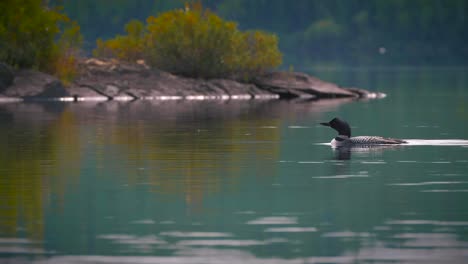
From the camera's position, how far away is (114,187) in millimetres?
23109

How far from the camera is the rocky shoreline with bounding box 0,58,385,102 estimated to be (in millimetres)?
66375

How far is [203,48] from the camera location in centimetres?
7869

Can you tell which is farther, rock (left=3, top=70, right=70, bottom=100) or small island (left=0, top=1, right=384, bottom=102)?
small island (left=0, top=1, right=384, bottom=102)

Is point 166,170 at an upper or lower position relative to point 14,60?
lower

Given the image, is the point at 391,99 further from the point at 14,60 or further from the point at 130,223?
the point at 130,223

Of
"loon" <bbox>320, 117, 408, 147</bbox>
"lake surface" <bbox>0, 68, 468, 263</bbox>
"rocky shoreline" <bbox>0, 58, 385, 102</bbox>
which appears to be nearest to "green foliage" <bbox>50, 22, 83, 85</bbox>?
"rocky shoreline" <bbox>0, 58, 385, 102</bbox>

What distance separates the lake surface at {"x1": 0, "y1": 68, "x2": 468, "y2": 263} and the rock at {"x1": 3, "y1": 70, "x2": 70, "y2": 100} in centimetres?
2487

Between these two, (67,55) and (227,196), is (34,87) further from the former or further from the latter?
(227,196)

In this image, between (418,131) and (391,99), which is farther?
(391,99)

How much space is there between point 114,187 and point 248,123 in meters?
21.2

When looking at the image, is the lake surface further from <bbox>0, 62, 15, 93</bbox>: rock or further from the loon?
<bbox>0, 62, 15, 93</bbox>: rock

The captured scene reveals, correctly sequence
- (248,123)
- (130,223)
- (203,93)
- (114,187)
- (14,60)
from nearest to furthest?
(130,223) < (114,187) < (248,123) < (14,60) < (203,93)

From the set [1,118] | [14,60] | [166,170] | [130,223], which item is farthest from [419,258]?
[14,60]

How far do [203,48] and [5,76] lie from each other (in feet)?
53.7
